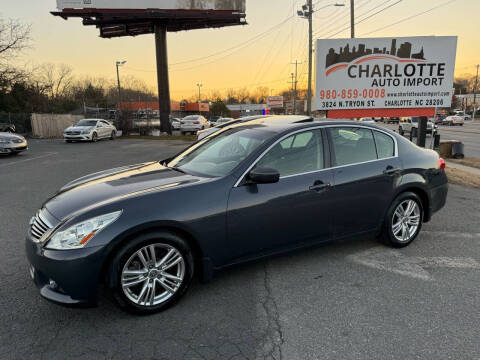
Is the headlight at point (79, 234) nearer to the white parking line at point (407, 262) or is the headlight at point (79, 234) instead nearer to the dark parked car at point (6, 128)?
the white parking line at point (407, 262)

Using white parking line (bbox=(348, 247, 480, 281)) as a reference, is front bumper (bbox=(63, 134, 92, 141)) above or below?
above

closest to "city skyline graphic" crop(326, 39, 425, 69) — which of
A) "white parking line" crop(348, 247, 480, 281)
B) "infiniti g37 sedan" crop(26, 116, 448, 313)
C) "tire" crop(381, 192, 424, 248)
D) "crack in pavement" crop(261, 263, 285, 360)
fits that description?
"infiniti g37 sedan" crop(26, 116, 448, 313)

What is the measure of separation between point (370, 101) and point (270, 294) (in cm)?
797

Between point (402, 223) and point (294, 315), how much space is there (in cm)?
218

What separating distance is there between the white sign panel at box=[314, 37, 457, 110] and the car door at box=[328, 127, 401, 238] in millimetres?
5860

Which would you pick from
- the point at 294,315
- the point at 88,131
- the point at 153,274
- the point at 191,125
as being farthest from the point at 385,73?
the point at 191,125

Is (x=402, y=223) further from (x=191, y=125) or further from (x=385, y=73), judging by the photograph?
(x=191, y=125)

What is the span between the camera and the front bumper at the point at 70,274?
8.18 ft

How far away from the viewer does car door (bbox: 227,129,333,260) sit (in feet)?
10.1

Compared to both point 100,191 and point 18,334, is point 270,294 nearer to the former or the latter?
point 100,191

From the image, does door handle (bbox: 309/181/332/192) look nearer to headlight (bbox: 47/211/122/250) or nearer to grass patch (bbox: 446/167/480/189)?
headlight (bbox: 47/211/122/250)

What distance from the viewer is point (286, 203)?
324 cm

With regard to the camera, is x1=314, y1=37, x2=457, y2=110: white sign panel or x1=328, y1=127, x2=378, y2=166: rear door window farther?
x1=314, y1=37, x2=457, y2=110: white sign panel

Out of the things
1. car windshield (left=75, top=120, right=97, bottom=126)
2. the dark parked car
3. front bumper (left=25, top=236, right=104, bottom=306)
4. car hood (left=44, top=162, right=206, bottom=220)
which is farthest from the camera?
the dark parked car
